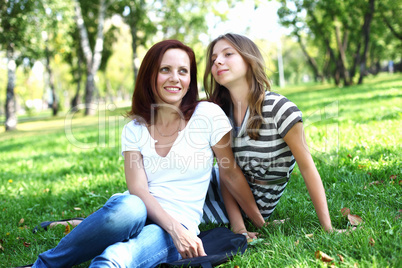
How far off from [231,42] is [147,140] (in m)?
1.00

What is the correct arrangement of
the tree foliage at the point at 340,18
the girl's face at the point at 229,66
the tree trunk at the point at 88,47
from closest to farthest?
the girl's face at the point at 229,66, the tree trunk at the point at 88,47, the tree foliage at the point at 340,18

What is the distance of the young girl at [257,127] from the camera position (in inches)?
98.7

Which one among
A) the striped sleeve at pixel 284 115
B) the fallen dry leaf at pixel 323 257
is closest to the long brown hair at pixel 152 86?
the striped sleeve at pixel 284 115

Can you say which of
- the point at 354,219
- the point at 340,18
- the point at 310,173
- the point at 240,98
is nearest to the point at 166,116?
the point at 240,98

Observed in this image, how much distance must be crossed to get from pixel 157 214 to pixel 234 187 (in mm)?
709

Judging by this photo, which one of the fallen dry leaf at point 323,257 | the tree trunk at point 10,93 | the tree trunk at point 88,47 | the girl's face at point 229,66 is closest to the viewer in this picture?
the fallen dry leaf at point 323,257

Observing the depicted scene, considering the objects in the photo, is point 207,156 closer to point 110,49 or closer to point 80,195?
point 80,195

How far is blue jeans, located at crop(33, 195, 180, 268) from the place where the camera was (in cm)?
203

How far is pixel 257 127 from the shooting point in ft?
8.47

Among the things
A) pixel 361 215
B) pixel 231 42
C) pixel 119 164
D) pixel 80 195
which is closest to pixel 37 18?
pixel 119 164

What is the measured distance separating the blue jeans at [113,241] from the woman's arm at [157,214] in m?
0.11

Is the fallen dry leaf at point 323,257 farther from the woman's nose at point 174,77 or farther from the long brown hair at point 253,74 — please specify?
the woman's nose at point 174,77

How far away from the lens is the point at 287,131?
246 centimetres

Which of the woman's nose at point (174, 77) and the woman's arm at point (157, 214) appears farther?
the woman's nose at point (174, 77)
